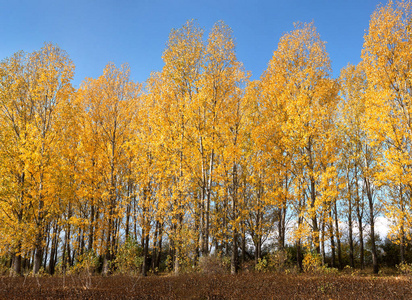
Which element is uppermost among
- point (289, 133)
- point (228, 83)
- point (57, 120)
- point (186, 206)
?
point (228, 83)

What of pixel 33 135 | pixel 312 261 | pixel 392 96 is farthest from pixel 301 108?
pixel 33 135

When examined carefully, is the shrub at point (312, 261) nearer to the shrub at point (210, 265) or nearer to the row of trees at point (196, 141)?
the row of trees at point (196, 141)

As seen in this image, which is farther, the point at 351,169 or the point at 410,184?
the point at 351,169

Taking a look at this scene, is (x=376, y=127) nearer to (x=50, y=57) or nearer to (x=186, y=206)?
(x=186, y=206)

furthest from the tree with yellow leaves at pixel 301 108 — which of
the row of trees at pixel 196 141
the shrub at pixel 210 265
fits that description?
the shrub at pixel 210 265

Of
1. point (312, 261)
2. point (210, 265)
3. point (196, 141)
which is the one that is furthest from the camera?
point (196, 141)

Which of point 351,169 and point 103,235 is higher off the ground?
point 351,169

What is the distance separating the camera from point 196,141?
14.7m

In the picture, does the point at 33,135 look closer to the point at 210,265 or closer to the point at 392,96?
the point at 210,265

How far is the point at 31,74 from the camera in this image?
16.2 metres

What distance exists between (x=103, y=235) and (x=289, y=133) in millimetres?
11340

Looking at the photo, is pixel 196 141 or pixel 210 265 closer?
pixel 210 265

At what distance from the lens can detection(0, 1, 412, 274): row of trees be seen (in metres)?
13.0

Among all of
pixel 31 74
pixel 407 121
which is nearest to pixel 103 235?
pixel 31 74
